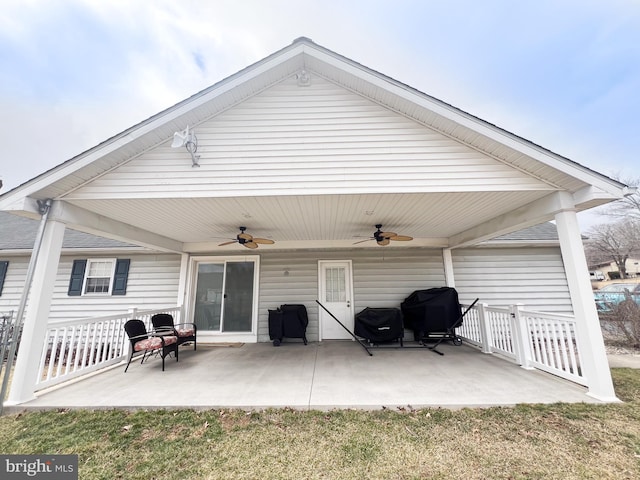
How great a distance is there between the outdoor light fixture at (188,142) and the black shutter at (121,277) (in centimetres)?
506

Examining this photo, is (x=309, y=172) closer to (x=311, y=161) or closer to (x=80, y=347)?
(x=311, y=161)

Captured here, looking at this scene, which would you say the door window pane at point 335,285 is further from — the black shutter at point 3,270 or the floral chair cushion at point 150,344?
the black shutter at point 3,270

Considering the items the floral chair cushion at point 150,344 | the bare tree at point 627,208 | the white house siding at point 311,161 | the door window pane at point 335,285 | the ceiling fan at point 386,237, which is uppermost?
the bare tree at point 627,208

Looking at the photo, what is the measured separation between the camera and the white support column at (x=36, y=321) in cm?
322

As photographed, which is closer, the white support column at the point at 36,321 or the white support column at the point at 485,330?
the white support column at the point at 36,321

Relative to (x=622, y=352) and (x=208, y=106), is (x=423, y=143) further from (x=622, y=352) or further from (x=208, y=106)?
(x=622, y=352)

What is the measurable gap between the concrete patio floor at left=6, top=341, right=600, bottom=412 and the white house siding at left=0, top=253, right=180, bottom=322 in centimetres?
213

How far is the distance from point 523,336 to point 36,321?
7265 millimetres

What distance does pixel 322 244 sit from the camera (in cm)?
657

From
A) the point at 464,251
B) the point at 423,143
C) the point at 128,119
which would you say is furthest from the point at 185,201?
the point at 128,119

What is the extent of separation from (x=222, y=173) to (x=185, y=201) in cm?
71

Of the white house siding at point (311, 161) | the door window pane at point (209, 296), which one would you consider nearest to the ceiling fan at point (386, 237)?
the white house siding at point (311, 161)

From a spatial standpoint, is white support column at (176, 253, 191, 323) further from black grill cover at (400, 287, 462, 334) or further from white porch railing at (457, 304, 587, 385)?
white porch railing at (457, 304, 587, 385)

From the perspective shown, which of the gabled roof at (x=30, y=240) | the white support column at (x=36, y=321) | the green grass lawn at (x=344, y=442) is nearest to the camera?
the green grass lawn at (x=344, y=442)
